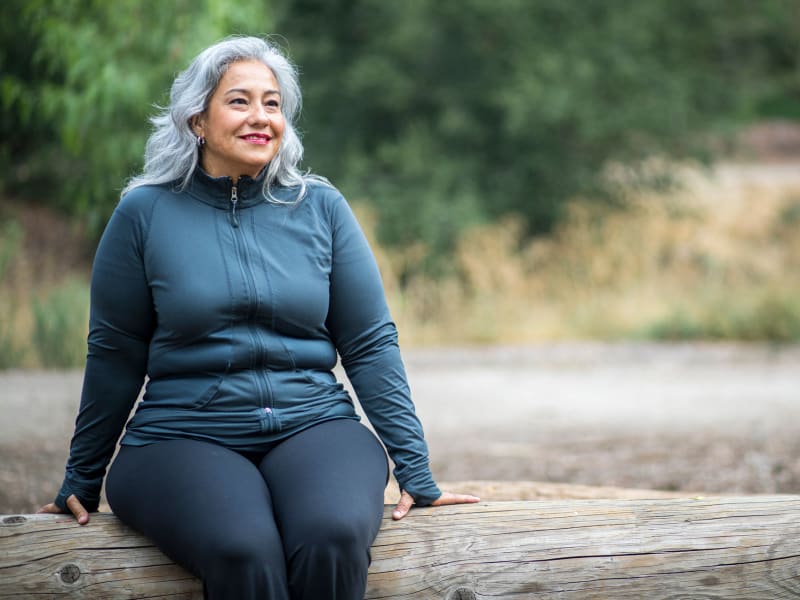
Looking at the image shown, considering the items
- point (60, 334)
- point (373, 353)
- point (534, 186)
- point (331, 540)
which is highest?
point (373, 353)

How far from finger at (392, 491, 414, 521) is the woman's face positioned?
0.97 meters

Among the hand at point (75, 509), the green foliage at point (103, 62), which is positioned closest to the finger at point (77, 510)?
the hand at point (75, 509)

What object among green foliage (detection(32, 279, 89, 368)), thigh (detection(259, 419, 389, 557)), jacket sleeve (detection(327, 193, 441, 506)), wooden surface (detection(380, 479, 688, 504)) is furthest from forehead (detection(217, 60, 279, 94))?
green foliage (detection(32, 279, 89, 368))

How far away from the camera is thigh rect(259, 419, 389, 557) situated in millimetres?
2428

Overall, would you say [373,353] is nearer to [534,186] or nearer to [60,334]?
[60,334]

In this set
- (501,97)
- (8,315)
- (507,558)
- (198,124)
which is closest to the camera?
(507,558)

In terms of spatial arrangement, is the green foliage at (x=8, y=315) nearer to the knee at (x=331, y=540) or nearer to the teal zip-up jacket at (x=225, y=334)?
the teal zip-up jacket at (x=225, y=334)

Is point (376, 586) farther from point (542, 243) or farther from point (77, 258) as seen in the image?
point (77, 258)

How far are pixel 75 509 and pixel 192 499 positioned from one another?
45 cm

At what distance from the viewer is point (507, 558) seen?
2658 mm

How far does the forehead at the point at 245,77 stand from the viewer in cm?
285

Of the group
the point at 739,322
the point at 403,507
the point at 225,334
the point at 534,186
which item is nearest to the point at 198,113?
the point at 225,334

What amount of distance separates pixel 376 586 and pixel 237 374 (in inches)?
25.1

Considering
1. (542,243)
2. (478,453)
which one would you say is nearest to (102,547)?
(478,453)
